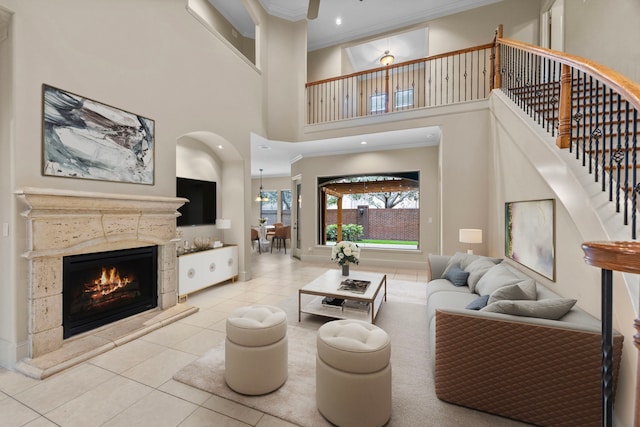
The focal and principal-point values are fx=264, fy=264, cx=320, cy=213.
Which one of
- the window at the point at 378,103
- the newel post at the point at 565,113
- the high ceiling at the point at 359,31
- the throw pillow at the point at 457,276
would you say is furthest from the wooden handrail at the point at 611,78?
the window at the point at 378,103

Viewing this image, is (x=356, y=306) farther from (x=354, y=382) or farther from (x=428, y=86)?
(x=428, y=86)

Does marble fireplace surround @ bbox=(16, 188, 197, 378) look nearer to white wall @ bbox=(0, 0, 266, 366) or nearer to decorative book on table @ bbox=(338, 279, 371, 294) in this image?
white wall @ bbox=(0, 0, 266, 366)

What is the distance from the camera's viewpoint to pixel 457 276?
3.50 metres

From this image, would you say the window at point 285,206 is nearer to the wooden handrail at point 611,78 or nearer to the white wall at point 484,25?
the white wall at point 484,25

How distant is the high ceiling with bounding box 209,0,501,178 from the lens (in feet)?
19.6

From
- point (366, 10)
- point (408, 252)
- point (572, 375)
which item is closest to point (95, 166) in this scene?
point (572, 375)

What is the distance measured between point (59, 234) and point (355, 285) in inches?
126

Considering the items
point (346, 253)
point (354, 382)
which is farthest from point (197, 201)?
point (354, 382)

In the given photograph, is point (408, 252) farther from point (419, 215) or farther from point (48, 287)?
point (48, 287)

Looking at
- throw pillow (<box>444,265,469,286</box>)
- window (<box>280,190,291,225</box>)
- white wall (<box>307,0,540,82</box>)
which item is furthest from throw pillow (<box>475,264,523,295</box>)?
window (<box>280,190,291,225</box>)

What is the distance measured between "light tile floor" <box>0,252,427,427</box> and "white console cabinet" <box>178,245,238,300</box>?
962 mm

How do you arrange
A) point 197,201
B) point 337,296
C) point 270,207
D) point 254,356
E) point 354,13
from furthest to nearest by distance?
point 270,207 → point 354,13 → point 197,201 → point 337,296 → point 254,356

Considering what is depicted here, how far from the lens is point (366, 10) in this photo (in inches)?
248

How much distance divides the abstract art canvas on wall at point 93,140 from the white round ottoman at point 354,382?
308cm
